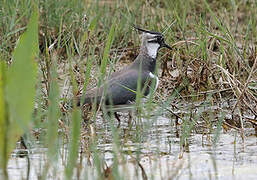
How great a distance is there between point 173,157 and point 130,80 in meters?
1.55

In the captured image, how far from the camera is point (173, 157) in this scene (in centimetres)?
372

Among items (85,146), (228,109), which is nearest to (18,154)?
Result: (85,146)

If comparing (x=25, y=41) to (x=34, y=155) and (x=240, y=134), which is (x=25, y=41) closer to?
(x=34, y=155)

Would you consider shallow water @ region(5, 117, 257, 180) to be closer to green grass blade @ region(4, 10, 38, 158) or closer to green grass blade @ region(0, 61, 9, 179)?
green grass blade @ region(0, 61, 9, 179)

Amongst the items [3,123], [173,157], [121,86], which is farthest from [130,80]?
[3,123]

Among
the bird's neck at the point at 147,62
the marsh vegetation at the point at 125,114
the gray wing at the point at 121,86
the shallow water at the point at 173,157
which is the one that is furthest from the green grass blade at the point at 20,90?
the bird's neck at the point at 147,62

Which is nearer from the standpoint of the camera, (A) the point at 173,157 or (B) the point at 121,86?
(A) the point at 173,157

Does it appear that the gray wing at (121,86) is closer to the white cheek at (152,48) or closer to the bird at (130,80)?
the bird at (130,80)

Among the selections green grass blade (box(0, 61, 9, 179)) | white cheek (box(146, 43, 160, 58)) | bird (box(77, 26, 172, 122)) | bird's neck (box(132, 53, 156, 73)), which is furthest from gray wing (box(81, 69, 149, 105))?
green grass blade (box(0, 61, 9, 179))

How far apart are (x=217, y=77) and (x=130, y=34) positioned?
4.45 ft

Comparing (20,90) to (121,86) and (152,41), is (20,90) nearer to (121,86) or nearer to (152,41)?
(121,86)

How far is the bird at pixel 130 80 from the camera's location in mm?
4930

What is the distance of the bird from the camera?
4.93 metres

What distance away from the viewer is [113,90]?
5.07 metres
